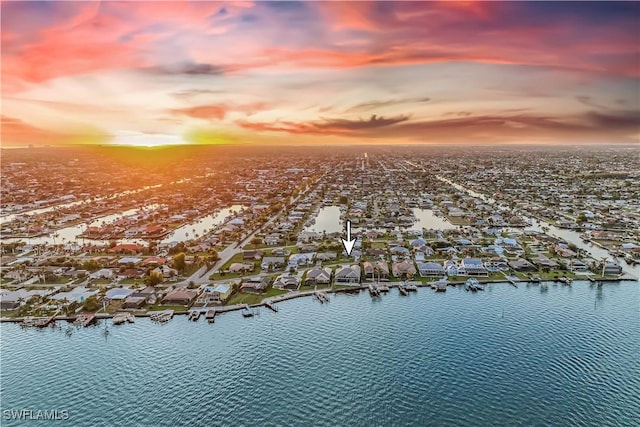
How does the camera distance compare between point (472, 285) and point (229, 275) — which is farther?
point (229, 275)

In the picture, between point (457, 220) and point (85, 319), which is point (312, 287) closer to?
point (85, 319)

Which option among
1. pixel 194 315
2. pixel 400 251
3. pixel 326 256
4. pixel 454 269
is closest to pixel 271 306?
pixel 194 315

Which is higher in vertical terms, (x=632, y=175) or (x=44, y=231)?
(x=632, y=175)

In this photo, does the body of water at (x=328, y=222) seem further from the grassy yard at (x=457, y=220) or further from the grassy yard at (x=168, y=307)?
the grassy yard at (x=168, y=307)

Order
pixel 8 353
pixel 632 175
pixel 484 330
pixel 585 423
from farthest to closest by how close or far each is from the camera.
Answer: pixel 632 175
pixel 484 330
pixel 8 353
pixel 585 423

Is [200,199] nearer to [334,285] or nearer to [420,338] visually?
[334,285]

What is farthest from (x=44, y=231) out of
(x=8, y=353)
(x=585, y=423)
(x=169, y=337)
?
(x=585, y=423)

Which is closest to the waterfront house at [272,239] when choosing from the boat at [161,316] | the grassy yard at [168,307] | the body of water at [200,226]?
the body of water at [200,226]
